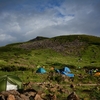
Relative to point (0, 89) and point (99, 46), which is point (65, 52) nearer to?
point (99, 46)

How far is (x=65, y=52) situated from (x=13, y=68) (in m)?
39.0

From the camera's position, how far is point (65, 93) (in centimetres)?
2061

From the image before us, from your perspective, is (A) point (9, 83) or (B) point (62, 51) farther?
(B) point (62, 51)

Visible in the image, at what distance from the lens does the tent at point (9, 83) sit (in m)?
19.9

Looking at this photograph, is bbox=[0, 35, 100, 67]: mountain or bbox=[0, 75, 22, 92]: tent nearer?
bbox=[0, 75, 22, 92]: tent

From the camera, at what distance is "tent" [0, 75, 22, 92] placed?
19.9 m

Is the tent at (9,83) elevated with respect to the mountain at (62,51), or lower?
lower

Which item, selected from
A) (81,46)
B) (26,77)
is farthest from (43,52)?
(26,77)

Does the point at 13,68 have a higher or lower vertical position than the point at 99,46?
lower

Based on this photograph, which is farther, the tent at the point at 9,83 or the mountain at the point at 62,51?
the mountain at the point at 62,51

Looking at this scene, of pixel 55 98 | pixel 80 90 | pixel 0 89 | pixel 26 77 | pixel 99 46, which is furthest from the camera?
pixel 99 46

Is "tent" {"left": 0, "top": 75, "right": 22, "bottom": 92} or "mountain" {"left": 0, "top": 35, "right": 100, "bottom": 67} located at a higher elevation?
"mountain" {"left": 0, "top": 35, "right": 100, "bottom": 67}

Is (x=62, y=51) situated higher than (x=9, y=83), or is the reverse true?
(x=62, y=51)

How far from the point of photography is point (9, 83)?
2025cm
